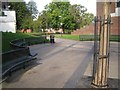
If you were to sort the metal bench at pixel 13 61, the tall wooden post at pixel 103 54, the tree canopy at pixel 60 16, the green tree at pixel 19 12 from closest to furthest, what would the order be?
the tall wooden post at pixel 103 54, the metal bench at pixel 13 61, the green tree at pixel 19 12, the tree canopy at pixel 60 16

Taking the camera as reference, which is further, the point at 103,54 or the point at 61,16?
the point at 61,16

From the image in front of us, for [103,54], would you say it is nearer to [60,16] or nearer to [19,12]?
[19,12]

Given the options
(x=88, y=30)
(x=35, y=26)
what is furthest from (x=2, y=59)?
Result: (x=35, y=26)

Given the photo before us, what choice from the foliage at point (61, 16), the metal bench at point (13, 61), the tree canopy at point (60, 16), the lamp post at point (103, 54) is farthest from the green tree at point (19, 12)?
the lamp post at point (103, 54)

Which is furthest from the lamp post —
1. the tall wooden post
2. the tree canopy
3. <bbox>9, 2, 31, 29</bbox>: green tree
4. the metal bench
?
the tree canopy

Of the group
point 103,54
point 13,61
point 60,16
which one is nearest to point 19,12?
point 60,16

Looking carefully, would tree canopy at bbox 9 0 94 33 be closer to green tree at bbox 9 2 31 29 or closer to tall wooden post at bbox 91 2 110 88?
green tree at bbox 9 2 31 29

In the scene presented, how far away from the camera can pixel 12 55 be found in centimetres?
988

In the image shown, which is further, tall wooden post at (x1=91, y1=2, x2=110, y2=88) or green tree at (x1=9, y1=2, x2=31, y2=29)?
green tree at (x1=9, y1=2, x2=31, y2=29)

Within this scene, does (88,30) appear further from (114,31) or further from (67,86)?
(67,86)

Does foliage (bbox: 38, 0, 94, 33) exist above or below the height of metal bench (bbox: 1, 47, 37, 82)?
above

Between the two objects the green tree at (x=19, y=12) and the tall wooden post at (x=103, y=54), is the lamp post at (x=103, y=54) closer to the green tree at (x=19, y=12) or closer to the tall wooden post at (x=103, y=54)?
the tall wooden post at (x=103, y=54)

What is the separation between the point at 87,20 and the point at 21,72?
3148 inches

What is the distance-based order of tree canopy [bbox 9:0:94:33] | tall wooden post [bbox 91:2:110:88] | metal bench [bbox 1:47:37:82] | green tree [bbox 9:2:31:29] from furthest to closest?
tree canopy [bbox 9:0:94:33], green tree [bbox 9:2:31:29], metal bench [bbox 1:47:37:82], tall wooden post [bbox 91:2:110:88]
